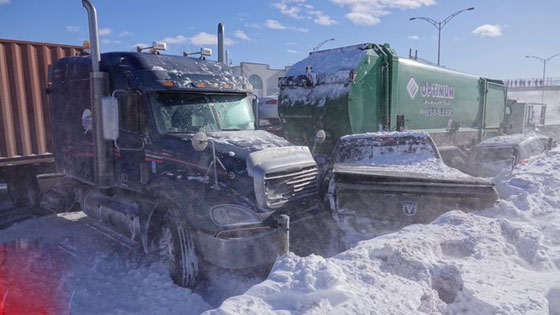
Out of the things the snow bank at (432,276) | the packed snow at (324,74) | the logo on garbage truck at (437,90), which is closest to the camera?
the snow bank at (432,276)

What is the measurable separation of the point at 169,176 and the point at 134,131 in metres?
0.91

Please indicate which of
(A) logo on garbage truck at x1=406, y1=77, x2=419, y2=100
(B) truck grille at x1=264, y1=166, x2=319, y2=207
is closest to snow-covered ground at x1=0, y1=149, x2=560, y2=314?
→ (B) truck grille at x1=264, y1=166, x2=319, y2=207

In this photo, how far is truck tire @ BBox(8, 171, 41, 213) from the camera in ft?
26.2

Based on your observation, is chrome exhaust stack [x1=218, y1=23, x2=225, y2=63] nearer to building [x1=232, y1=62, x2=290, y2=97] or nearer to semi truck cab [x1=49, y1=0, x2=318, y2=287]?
semi truck cab [x1=49, y1=0, x2=318, y2=287]

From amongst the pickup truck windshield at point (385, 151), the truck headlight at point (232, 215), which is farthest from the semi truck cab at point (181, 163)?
the pickup truck windshield at point (385, 151)

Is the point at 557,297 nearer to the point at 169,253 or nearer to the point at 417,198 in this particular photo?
the point at 417,198

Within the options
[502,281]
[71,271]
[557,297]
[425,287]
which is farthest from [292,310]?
[71,271]

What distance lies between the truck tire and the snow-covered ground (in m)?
1.55

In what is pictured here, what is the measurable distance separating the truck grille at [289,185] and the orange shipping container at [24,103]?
581 cm

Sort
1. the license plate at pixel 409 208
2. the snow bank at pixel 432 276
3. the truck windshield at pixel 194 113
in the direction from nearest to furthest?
the snow bank at pixel 432 276 < the license plate at pixel 409 208 < the truck windshield at pixel 194 113

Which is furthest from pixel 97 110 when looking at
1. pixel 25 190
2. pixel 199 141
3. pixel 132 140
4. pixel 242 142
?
pixel 25 190

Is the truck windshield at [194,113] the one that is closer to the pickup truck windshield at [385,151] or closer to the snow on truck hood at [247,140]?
the snow on truck hood at [247,140]

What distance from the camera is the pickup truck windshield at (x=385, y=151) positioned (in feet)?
21.0

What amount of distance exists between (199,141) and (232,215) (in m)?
0.95
